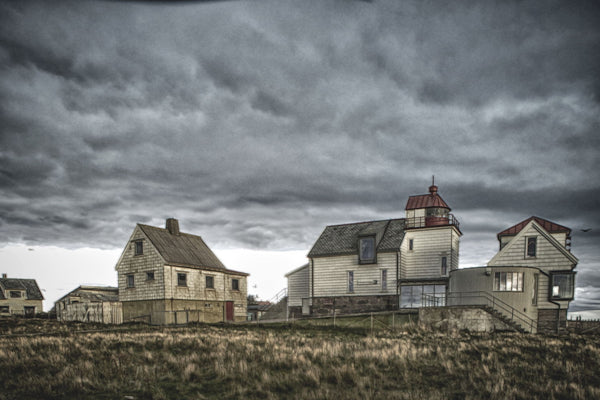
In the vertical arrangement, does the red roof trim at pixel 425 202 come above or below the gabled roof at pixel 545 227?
above

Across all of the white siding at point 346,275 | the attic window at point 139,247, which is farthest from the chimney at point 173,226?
the white siding at point 346,275

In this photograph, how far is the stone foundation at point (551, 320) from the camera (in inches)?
1122

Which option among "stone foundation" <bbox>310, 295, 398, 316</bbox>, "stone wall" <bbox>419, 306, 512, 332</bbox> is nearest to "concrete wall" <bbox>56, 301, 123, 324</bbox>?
"stone foundation" <bbox>310, 295, 398, 316</bbox>

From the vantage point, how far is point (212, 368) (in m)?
11.7

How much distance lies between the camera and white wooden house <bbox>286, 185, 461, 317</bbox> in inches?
1297

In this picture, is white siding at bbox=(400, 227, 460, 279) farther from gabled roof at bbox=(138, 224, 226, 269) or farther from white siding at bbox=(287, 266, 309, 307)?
gabled roof at bbox=(138, 224, 226, 269)

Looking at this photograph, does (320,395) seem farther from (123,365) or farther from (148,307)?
(148,307)

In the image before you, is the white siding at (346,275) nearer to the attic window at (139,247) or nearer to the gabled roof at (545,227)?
the gabled roof at (545,227)

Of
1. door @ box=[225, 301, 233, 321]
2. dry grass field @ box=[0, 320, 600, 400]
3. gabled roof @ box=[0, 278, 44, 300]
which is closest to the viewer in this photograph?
dry grass field @ box=[0, 320, 600, 400]

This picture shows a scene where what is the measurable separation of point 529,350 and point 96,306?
31094mm

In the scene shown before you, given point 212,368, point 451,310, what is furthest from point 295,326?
point 212,368

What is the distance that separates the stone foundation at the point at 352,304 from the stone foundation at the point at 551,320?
32.3ft

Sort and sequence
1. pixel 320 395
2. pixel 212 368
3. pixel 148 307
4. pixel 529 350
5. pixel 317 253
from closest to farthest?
pixel 320 395, pixel 212 368, pixel 529 350, pixel 148 307, pixel 317 253

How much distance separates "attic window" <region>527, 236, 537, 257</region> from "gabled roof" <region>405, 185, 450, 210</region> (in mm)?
7290
